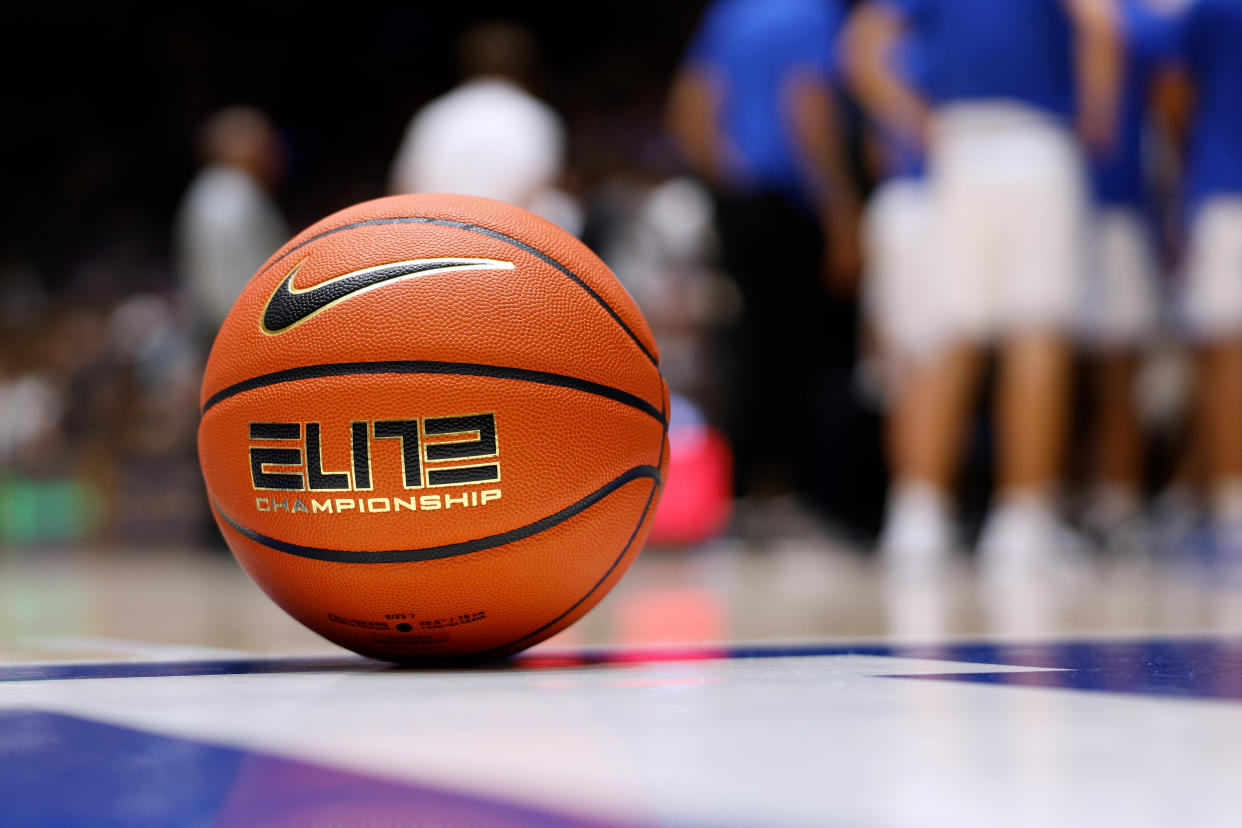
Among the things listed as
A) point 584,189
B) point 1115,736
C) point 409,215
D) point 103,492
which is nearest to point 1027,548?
point 409,215

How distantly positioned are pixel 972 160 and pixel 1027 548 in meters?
1.14

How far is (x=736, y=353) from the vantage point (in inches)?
250

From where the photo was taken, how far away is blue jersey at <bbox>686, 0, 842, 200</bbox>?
5559mm

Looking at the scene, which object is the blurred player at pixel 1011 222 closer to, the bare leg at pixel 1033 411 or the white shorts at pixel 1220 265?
the bare leg at pixel 1033 411

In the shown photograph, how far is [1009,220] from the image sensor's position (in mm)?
4395

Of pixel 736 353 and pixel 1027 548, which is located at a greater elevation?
pixel 736 353

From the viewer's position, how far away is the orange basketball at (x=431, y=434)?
66.2 inches

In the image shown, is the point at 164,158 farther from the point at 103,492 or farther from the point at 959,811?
the point at 959,811

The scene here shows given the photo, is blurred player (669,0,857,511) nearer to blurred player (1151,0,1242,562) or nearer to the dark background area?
blurred player (1151,0,1242,562)

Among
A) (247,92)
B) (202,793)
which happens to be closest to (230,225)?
(202,793)

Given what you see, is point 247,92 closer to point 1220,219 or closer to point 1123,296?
point 1123,296

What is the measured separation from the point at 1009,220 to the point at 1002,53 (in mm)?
473

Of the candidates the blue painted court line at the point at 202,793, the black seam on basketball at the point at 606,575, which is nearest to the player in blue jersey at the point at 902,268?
the black seam on basketball at the point at 606,575

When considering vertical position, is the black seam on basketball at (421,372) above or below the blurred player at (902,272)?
below
